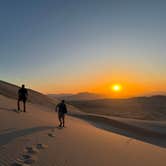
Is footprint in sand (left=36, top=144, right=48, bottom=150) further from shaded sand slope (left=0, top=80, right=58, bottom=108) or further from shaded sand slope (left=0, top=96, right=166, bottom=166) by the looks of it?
shaded sand slope (left=0, top=80, right=58, bottom=108)

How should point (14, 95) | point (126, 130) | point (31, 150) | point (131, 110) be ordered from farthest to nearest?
1. point (131, 110)
2. point (14, 95)
3. point (126, 130)
4. point (31, 150)

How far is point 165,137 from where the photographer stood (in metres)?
23.8

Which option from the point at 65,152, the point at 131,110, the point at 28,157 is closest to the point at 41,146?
the point at 65,152

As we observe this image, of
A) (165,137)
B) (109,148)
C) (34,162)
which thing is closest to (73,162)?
(34,162)

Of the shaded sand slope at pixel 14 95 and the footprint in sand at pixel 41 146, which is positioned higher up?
the shaded sand slope at pixel 14 95

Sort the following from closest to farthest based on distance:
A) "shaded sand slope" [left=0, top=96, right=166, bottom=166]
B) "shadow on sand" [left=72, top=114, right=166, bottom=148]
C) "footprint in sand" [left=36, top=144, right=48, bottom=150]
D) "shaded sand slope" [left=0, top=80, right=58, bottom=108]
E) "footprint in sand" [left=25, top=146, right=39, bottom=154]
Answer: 1. "shaded sand slope" [left=0, top=96, right=166, bottom=166]
2. "footprint in sand" [left=25, top=146, right=39, bottom=154]
3. "footprint in sand" [left=36, top=144, right=48, bottom=150]
4. "shadow on sand" [left=72, top=114, right=166, bottom=148]
5. "shaded sand slope" [left=0, top=80, right=58, bottom=108]

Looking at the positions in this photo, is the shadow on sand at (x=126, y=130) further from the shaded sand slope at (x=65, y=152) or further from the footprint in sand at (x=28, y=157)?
the footprint in sand at (x=28, y=157)

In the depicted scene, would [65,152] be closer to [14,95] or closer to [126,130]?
[126,130]

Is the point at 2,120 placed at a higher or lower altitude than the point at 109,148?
higher

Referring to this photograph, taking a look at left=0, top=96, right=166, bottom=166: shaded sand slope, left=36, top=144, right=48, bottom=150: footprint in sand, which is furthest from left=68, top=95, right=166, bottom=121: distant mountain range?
left=36, top=144, right=48, bottom=150: footprint in sand

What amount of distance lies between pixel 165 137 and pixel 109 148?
1558cm

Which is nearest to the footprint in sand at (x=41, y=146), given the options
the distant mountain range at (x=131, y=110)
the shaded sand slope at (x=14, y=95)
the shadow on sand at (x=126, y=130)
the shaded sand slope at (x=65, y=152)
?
the shaded sand slope at (x=65, y=152)

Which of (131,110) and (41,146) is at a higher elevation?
(131,110)

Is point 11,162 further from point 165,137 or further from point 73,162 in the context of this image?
point 165,137
